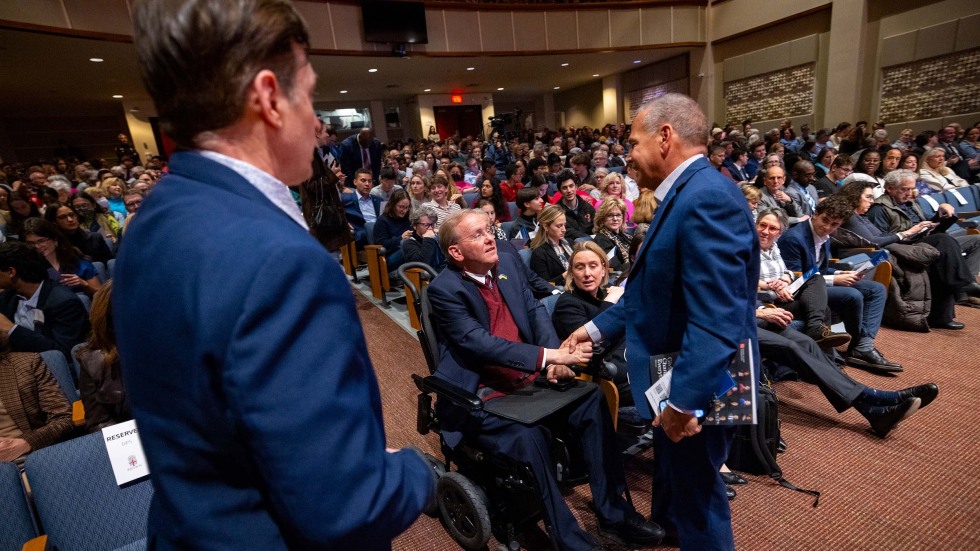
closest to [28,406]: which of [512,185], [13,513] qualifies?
[13,513]

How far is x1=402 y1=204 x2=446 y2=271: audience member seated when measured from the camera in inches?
163

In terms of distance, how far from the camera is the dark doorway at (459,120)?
57.2 feet

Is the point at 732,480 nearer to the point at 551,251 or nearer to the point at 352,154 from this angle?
the point at 551,251

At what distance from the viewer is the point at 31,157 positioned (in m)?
14.1

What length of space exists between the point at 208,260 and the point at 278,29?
10.6 inches

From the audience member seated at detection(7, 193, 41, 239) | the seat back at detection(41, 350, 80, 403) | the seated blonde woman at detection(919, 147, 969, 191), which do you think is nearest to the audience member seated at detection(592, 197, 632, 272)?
the seat back at detection(41, 350, 80, 403)

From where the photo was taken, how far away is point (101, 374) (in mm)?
1930

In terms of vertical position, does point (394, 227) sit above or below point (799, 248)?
above

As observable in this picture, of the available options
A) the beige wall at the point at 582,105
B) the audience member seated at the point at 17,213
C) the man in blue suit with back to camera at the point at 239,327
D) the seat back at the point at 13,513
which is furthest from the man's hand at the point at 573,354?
the beige wall at the point at 582,105

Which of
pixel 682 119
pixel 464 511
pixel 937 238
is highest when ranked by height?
pixel 682 119

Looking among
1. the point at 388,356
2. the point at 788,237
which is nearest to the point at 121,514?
the point at 388,356

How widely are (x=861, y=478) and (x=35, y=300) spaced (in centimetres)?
432

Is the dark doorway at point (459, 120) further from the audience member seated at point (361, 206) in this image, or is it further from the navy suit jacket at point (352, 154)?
the audience member seated at point (361, 206)

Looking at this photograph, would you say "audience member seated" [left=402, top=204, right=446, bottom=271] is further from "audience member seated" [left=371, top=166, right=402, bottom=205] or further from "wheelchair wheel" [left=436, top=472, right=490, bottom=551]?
"wheelchair wheel" [left=436, top=472, right=490, bottom=551]
